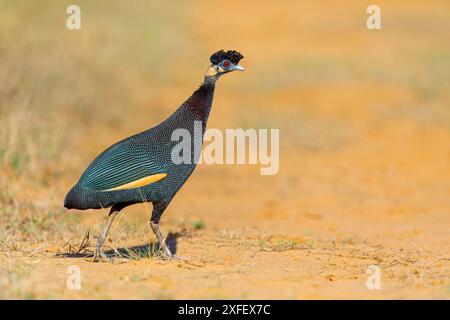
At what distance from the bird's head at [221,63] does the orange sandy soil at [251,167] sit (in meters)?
1.31

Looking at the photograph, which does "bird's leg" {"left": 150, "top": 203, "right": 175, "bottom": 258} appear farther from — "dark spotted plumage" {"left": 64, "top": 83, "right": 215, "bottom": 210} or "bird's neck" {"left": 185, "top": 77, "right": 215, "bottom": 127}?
"bird's neck" {"left": 185, "top": 77, "right": 215, "bottom": 127}

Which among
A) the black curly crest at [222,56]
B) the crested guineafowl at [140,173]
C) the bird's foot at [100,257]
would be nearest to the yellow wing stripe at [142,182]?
the crested guineafowl at [140,173]

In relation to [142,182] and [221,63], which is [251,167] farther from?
[142,182]

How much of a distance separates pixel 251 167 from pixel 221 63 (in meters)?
4.88

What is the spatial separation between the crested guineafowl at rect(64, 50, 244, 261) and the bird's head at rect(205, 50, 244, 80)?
160 mm

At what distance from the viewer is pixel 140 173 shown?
538 centimetres

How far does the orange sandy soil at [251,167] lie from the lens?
16.8ft

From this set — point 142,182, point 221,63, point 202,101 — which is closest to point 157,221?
point 142,182

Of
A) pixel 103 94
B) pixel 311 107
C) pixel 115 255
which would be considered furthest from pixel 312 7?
pixel 115 255

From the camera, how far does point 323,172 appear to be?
10.3m

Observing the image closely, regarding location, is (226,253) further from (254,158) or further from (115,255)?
(254,158)

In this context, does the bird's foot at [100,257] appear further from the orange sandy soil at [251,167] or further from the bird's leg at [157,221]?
the bird's leg at [157,221]

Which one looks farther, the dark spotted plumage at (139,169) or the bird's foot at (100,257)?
the bird's foot at (100,257)
